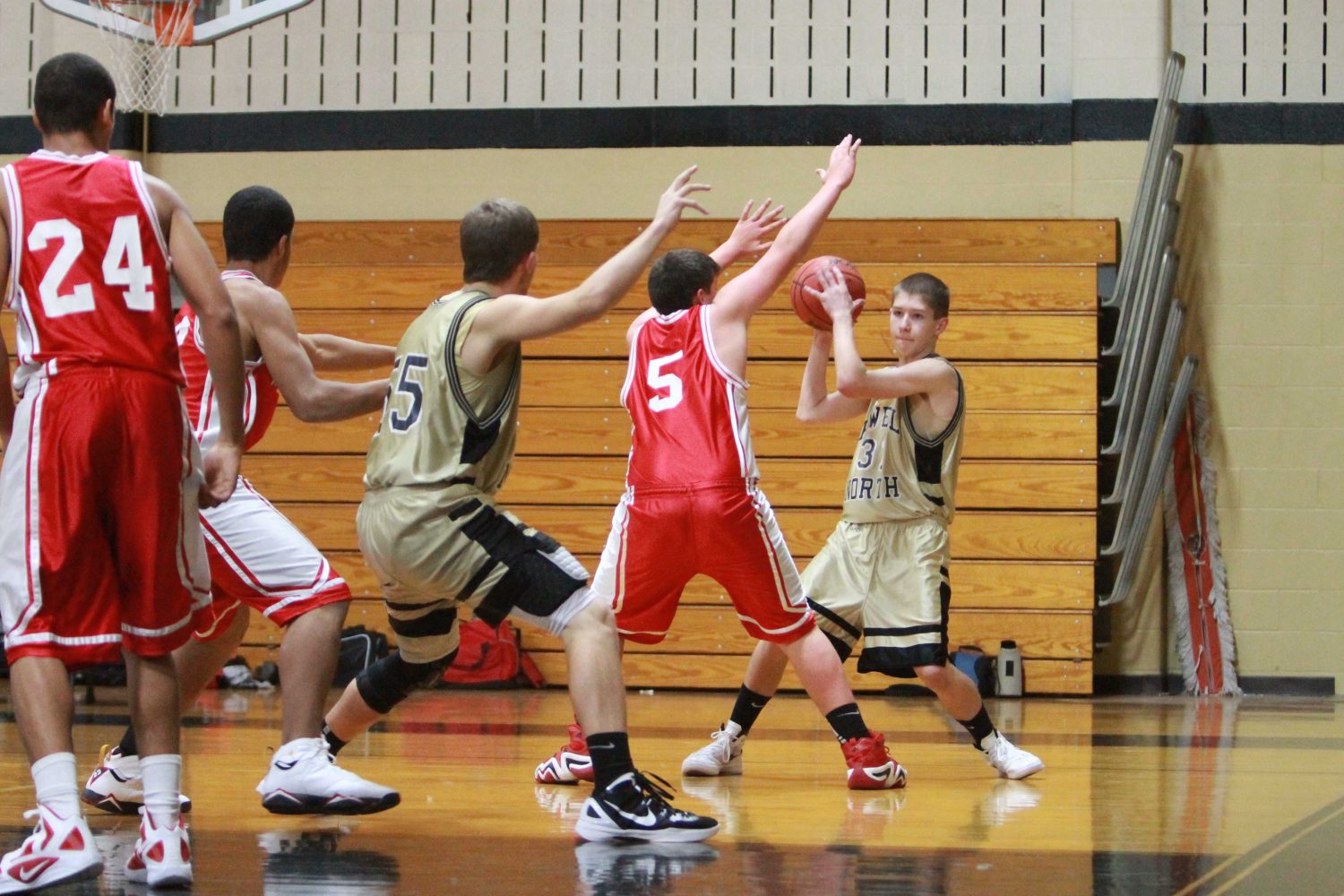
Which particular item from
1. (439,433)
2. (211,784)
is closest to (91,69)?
(439,433)

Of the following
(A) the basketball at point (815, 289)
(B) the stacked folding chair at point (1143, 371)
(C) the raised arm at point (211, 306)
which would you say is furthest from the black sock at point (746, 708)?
(B) the stacked folding chair at point (1143, 371)

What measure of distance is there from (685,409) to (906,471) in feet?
2.69

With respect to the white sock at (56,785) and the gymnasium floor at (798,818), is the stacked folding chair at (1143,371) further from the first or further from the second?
the white sock at (56,785)

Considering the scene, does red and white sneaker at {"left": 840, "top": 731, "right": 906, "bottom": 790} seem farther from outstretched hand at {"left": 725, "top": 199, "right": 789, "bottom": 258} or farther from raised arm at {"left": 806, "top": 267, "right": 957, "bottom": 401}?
outstretched hand at {"left": 725, "top": 199, "right": 789, "bottom": 258}

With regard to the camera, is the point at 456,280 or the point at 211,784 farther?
the point at 456,280

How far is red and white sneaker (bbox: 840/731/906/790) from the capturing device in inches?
180

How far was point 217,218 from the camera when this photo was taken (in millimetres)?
10055

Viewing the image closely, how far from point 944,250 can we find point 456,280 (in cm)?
277

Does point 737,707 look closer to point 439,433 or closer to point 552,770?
point 552,770

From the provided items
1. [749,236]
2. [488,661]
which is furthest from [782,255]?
[488,661]

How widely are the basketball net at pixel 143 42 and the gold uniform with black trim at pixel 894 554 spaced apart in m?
4.17

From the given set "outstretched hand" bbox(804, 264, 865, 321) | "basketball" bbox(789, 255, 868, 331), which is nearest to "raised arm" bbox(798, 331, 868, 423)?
"basketball" bbox(789, 255, 868, 331)

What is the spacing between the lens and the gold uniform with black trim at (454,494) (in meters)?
3.62

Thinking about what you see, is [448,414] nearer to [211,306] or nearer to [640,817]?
[211,306]
